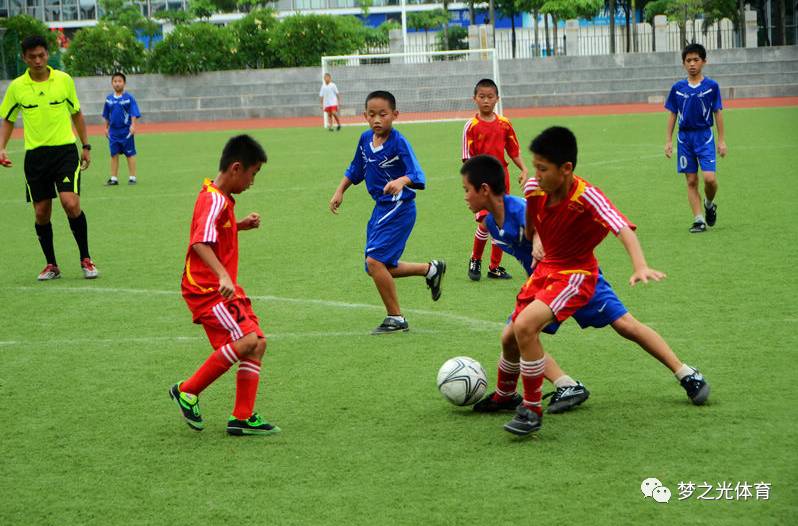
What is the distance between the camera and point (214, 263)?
199 inches

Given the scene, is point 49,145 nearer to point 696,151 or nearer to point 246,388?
point 246,388

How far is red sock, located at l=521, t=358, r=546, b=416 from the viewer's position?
503 centimetres

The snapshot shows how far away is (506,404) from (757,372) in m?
1.52

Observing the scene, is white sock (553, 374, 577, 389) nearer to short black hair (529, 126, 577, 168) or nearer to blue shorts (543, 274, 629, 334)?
blue shorts (543, 274, 629, 334)

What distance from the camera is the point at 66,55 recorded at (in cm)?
4003

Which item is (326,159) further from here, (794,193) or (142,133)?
(142,133)

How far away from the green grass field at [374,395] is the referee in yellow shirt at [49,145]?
562mm

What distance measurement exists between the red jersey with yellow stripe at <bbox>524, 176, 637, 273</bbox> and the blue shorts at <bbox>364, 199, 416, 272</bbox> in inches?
91.9

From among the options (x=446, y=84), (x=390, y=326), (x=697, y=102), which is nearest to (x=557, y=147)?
(x=390, y=326)

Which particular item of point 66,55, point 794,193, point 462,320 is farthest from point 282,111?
point 462,320

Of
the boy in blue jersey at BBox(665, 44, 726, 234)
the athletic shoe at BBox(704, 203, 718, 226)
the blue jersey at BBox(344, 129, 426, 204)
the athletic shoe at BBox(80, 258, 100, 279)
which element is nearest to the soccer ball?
the blue jersey at BBox(344, 129, 426, 204)

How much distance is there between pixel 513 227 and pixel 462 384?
2.85 feet

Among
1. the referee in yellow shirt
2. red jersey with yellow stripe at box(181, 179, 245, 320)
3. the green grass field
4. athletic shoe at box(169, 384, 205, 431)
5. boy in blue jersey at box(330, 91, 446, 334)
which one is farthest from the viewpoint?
the referee in yellow shirt

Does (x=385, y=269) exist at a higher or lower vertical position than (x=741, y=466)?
higher
